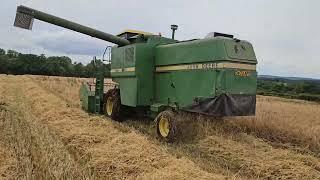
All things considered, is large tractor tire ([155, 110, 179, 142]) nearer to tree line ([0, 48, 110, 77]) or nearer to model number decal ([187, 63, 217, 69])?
model number decal ([187, 63, 217, 69])

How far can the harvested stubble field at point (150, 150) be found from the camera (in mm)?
5898

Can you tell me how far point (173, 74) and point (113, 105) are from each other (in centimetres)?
289

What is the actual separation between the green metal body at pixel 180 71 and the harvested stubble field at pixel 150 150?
0.75m

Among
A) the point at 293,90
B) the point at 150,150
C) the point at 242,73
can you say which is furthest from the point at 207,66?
the point at 293,90

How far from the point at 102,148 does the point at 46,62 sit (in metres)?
65.3

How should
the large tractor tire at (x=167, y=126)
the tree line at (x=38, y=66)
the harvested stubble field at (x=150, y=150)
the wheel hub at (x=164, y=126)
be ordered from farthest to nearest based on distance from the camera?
1. the tree line at (x=38, y=66)
2. the wheel hub at (x=164, y=126)
3. the large tractor tire at (x=167, y=126)
4. the harvested stubble field at (x=150, y=150)

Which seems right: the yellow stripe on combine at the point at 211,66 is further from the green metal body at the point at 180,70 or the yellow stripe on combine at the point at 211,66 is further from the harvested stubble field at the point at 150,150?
the harvested stubble field at the point at 150,150

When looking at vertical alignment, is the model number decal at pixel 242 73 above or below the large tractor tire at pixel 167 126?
above

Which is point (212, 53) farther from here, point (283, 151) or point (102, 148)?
point (102, 148)

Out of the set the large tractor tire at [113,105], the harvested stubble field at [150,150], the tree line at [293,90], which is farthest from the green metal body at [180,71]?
the tree line at [293,90]

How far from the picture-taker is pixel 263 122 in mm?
11422

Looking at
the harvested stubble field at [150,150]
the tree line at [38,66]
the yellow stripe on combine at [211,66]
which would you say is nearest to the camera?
the harvested stubble field at [150,150]

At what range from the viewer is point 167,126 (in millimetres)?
9188

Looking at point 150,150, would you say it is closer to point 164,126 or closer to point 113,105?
point 164,126
